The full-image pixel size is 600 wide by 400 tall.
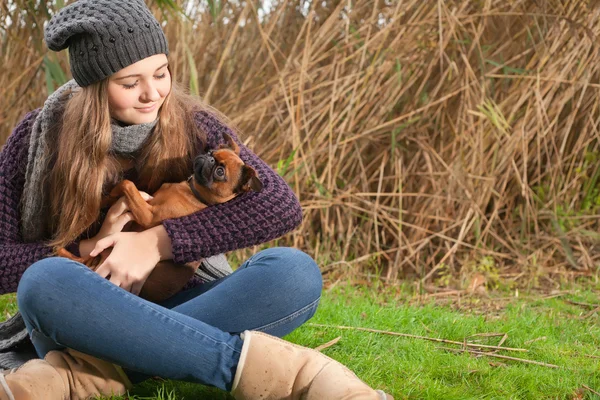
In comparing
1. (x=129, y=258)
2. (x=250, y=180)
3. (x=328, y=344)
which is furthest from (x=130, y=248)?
(x=328, y=344)

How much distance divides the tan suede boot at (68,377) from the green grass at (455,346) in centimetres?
10

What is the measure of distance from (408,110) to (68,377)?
113 inches

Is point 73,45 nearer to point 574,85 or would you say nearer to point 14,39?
point 14,39

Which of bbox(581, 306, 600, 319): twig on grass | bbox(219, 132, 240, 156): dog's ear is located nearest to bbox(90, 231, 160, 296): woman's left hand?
bbox(219, 132, 240, 156): dog's ear

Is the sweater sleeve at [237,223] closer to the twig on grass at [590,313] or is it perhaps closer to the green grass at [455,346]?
the green grass at [455,346]

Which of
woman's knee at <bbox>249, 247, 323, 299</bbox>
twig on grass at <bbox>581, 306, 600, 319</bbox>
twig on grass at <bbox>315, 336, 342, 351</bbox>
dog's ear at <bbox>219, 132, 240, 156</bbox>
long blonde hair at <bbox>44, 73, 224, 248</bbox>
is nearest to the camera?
woman's knee at <bbox>249, 247, 323, 299</bbox>

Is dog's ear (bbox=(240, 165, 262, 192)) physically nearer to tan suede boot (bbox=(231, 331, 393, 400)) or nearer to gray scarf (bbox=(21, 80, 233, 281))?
gray scarf (bbox=(21, 80, 233, 281))

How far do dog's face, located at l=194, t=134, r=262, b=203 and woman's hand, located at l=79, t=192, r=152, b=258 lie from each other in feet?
0.75

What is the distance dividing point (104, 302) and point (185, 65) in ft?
8.56

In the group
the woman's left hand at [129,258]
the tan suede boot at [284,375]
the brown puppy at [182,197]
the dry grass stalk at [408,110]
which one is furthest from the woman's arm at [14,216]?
the dry grass stalk at [408,110]

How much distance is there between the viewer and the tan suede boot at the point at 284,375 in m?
2.10

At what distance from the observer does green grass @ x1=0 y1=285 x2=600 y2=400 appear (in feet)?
8.20

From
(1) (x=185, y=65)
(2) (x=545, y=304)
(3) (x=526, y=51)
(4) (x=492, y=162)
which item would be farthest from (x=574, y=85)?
(1) (x=185, y=65)

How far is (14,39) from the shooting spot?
417 cm
